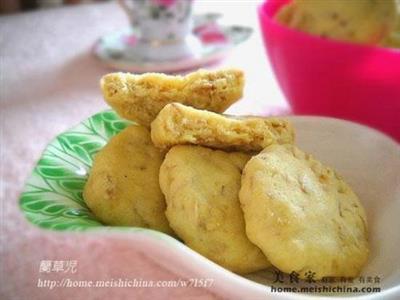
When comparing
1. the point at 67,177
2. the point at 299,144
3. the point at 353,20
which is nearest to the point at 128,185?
the point at 67,177

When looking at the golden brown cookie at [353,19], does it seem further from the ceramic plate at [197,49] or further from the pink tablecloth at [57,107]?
the ceramic plate at [197,49]

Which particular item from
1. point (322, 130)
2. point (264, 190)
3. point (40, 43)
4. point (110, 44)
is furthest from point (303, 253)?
point (40, 43)

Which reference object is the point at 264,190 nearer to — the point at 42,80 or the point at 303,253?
the point at 303,253

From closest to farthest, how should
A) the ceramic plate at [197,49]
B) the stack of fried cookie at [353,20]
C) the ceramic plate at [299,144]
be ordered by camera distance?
the ceramic plate at [299,144]
the stack of fried cookie at [353,20]
the ceramic plate at [197,49]

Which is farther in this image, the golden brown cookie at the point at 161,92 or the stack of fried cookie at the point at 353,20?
Answer: the stack of fried cookie at the point at 353,20

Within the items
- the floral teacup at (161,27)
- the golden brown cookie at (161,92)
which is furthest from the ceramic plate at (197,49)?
the golden brown cookie at (161,92)

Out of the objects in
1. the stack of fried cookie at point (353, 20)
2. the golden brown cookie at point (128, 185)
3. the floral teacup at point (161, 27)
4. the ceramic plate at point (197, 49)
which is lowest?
the ceramic plate at point (197, 49)

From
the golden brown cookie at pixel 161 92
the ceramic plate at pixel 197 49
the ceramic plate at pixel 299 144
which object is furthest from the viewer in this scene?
the ceramic plate at pixel 197 49
